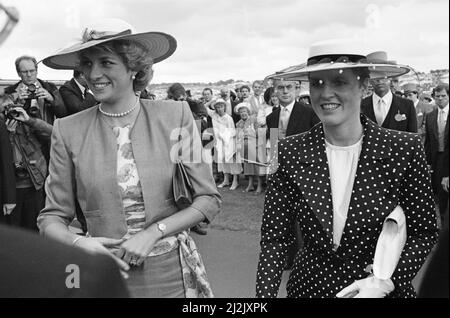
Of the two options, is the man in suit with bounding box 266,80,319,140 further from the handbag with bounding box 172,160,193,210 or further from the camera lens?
the handbag with bounding box 172,160,193,210

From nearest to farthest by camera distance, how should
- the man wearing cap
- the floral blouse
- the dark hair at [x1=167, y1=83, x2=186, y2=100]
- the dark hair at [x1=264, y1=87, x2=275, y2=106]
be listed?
the floral blouse, the man wearing cap, the dark hair at [x1=167, y1=83, x2=186, y2=100], the dark hair at [x1=264, y1=87, x2=275, y2=106]

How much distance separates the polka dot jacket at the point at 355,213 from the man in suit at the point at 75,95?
3.14m

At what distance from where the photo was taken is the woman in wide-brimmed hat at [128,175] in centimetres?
188

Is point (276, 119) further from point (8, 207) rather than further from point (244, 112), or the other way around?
point (244, 112)

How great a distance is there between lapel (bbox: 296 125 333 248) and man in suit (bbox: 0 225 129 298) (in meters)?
1.19

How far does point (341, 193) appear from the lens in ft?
6.29

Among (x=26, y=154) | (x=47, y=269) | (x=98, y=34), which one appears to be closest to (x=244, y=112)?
(x=26, y=154)

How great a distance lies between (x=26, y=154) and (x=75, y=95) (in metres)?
0.73

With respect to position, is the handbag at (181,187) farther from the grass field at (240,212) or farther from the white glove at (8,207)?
the grass field at (240,212)

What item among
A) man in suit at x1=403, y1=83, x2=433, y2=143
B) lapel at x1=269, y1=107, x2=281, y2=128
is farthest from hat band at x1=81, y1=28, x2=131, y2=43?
man in suit at x1=403, y1=83, x2=433, y2=143

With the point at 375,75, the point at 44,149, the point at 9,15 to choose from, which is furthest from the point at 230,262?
the point at 9,15

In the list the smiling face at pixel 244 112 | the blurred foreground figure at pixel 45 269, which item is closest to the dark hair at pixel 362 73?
the blurred foreground figure at pixel 45 269

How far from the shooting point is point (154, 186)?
6.24 ft

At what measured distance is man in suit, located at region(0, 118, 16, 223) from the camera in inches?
160
